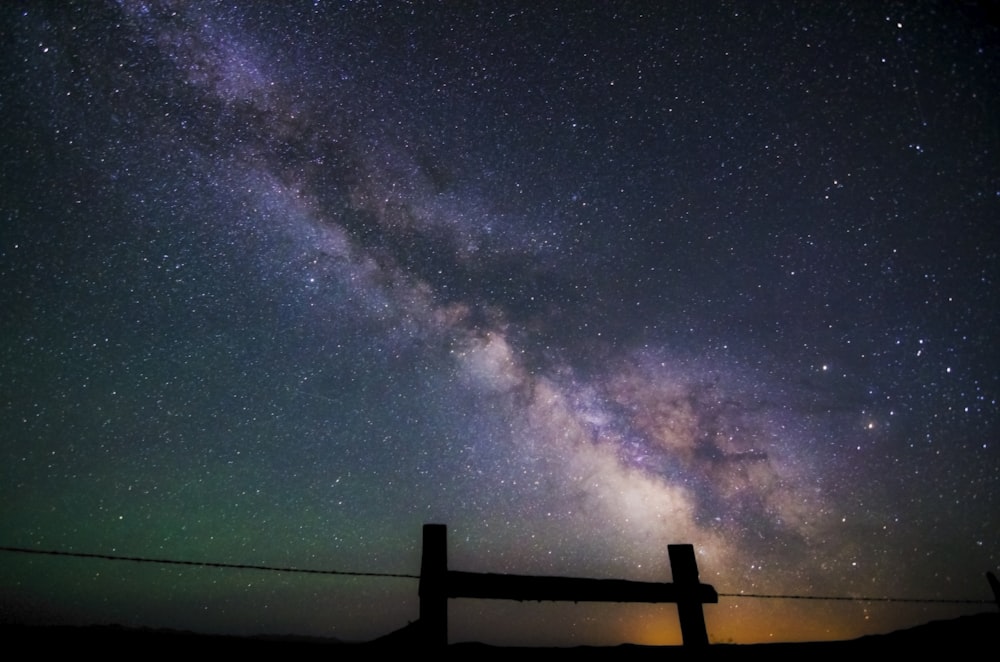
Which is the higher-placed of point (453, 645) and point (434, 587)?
point (434, 587)

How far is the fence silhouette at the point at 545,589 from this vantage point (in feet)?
11.1

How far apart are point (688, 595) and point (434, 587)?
2280mm

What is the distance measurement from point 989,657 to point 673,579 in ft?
10.2

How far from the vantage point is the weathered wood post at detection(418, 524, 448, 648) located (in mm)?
3311

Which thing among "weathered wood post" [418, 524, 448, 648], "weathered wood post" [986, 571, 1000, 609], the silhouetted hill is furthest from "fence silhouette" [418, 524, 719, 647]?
"weathered wood post" [986, 571, 1000, 609]

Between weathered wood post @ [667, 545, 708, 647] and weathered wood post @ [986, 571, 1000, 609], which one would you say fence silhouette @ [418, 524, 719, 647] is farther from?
weathered wood post @ [986, 571, 1000, 609]

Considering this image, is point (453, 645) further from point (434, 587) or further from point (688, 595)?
point (688, 595)

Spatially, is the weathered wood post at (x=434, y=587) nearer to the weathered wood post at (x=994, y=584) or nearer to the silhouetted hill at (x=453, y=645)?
the silhouetted hill at (x=453, y=645)

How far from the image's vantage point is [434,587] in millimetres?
3430

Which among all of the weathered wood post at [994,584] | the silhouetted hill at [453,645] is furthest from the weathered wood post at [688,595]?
the weathered wood post at [994,584]

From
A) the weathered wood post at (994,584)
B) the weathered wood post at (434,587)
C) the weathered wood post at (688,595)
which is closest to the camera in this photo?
the weathered wood post at (434,587)

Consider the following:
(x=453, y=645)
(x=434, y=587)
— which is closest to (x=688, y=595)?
(x=453, y=645)

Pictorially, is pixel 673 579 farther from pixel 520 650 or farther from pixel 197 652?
pixel 197 652

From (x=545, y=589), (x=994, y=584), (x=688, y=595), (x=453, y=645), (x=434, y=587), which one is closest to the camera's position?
(x=434, y=587)
